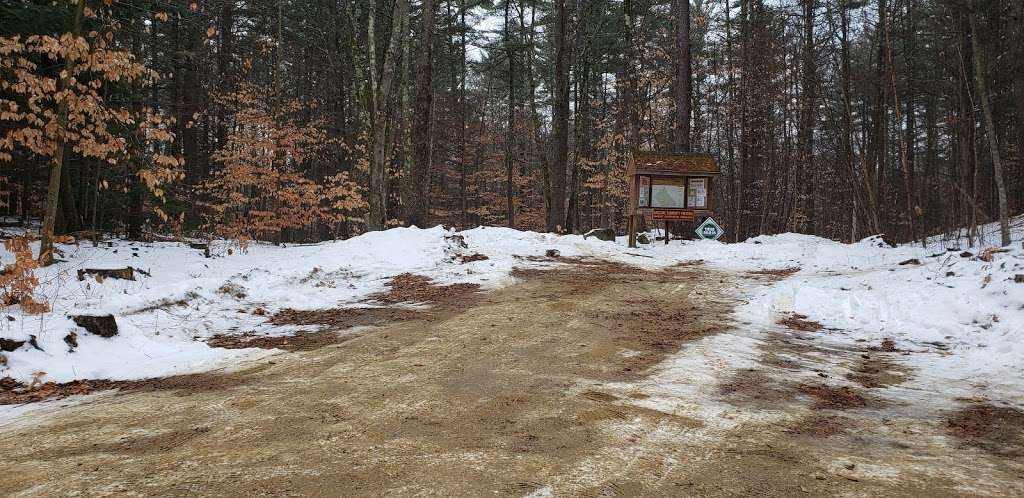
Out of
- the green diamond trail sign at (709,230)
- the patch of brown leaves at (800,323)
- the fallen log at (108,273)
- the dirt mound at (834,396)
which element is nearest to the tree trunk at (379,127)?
the fallen log at (108,273)

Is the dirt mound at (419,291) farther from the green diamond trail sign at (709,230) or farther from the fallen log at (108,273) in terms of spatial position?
the green diamond trail sign at (709,230)

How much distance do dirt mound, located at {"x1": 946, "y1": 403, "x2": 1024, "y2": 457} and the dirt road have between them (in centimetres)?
2

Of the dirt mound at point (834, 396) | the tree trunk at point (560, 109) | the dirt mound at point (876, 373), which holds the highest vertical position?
the tree trunk at point (560, 109)

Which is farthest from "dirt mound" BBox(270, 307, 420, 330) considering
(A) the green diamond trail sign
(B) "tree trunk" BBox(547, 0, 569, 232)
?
(B) "tree trunk" BBox(547, 0, 569, 232)

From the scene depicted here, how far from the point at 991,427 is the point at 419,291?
24.3 feet

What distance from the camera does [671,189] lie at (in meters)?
16.7

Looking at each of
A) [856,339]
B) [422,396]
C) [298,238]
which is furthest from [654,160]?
[298,238]

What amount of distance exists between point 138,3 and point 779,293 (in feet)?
43.8

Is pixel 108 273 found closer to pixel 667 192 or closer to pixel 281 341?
pixel 281 341

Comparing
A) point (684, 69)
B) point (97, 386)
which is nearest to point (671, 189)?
point (684, 69)

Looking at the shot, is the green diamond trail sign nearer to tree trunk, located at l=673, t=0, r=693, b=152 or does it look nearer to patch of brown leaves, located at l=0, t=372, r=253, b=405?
tree trunk, located at l=673, t=0, r=693, b=152

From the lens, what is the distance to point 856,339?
6133mm

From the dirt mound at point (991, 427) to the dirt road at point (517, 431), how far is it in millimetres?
22

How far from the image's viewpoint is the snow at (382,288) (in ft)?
15.5
